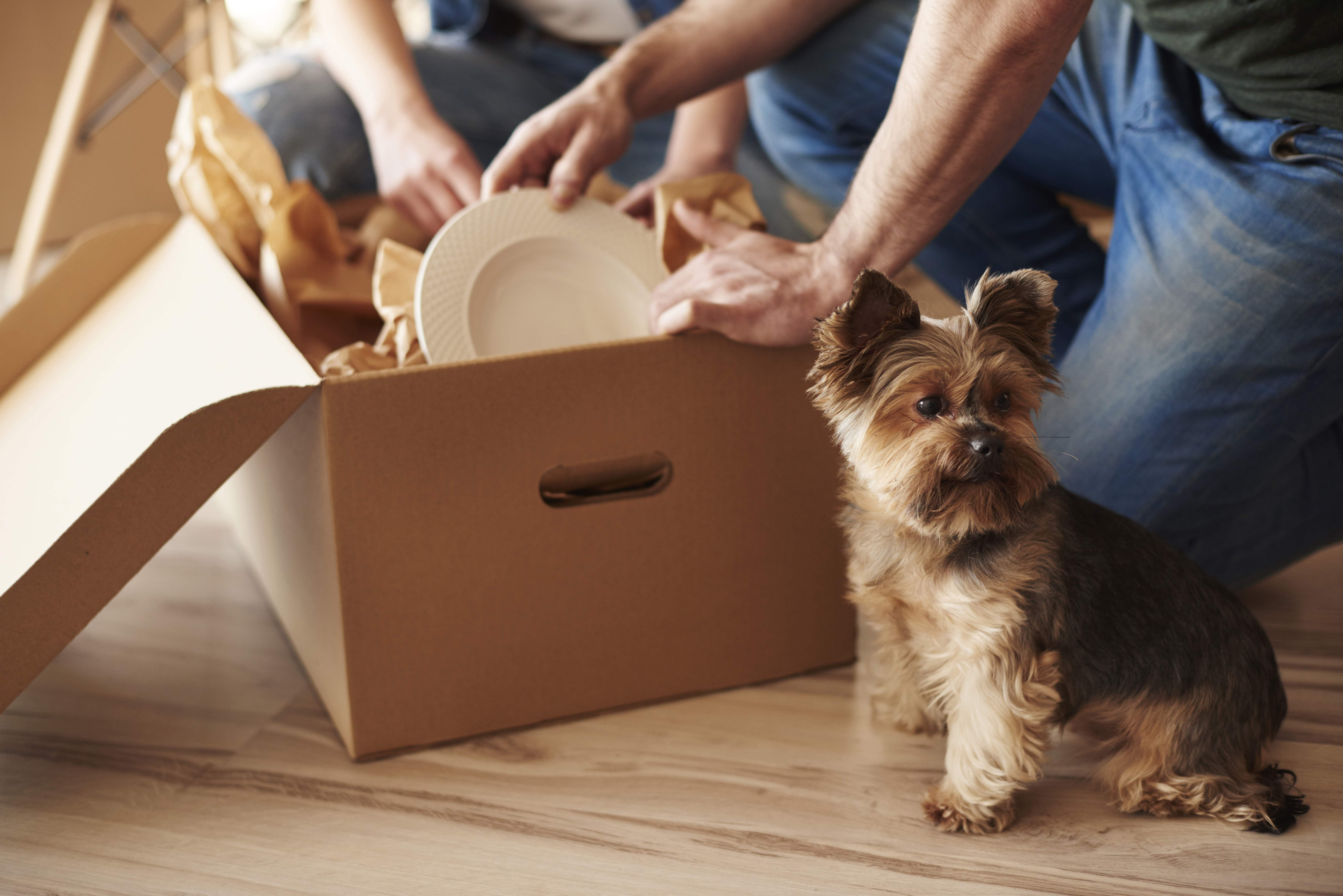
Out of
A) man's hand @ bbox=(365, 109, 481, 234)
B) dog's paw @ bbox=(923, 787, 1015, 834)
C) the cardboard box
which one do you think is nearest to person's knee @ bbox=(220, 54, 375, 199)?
man's hand @ bbox=(365, 109, 481, 234)

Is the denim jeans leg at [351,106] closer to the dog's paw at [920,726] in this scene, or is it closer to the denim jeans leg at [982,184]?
the denim jeans leg at [982,184]

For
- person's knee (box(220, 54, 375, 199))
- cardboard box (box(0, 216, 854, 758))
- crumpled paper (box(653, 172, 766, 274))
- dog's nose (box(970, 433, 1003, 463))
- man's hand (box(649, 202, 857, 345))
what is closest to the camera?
dog's nose (box(970, 433, 1003, 463))

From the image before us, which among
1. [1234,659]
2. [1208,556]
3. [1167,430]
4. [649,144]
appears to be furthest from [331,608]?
[649,144]

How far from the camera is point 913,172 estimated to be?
1085 millimetres

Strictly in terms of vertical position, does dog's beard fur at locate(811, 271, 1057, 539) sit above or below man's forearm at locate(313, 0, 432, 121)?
below

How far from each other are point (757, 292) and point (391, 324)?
49cm

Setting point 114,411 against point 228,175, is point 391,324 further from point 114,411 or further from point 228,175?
point 228,175

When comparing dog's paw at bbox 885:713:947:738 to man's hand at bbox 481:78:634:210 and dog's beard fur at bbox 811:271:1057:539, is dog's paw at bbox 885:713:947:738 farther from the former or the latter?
man's hand at bbox 481:78:634:210

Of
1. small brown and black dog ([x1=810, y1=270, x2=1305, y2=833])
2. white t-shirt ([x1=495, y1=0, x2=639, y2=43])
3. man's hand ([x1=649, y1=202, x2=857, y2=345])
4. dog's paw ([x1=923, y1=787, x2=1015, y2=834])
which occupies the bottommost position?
dog's paw ([x1=923, y1=787, x2=1015, y2=834])

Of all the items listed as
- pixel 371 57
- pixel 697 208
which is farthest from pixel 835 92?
pixel 371 57

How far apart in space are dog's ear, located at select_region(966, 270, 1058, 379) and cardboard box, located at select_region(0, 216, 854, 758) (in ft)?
1.02

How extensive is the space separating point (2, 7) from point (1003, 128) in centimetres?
383

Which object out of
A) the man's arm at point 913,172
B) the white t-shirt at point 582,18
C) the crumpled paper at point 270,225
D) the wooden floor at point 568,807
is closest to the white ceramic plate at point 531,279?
the man's arm at point 913,172

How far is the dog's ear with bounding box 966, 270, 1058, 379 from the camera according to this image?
89cm
